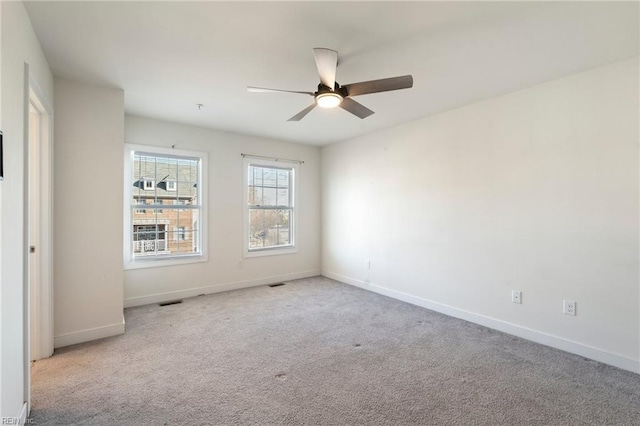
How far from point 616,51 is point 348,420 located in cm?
333

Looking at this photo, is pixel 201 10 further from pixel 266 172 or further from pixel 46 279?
pixel 266 172

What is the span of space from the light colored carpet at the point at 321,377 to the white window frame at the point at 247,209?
1617 mm

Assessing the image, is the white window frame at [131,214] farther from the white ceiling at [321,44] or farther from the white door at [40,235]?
the white door at [40,235]

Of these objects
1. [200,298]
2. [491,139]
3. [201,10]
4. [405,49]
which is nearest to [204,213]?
[200,298]

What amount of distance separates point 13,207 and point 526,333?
165 inches

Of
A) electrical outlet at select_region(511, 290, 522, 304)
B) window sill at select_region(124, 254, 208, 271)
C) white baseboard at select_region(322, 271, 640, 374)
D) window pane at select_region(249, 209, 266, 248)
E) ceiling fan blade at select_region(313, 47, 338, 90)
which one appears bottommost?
white baseboard at select_region(322, 271, 640, 374)

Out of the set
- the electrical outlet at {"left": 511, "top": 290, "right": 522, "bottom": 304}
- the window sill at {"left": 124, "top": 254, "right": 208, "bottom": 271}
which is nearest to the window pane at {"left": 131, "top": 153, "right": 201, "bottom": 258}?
the window sill at {"left": 124, "top": 254, "right": 208, "bottom": 271}

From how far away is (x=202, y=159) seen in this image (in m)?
4.41

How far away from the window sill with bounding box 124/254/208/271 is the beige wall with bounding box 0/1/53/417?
2.12 meters

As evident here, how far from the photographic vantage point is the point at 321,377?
2.27 m

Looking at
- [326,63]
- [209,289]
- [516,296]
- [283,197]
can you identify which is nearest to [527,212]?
[516,296]

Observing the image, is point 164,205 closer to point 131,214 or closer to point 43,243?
point 131,214

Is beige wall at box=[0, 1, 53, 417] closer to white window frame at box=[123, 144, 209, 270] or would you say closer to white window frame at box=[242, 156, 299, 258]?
white window frame at box=[123, 144, 209, 270]

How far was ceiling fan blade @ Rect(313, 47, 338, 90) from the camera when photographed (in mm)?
1892
